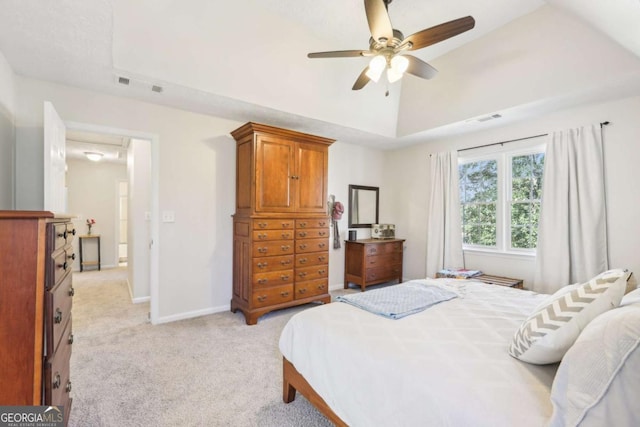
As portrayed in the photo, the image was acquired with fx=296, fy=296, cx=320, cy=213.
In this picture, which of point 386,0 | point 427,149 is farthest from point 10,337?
point 427,149

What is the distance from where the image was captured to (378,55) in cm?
228

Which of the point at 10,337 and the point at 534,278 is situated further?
the point at 534,278

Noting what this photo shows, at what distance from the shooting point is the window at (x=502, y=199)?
11.9ft

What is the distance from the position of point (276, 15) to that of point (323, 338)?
9.28 feet

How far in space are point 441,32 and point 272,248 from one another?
249 cm

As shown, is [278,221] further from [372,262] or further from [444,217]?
[444,217]

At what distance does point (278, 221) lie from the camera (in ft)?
11.0

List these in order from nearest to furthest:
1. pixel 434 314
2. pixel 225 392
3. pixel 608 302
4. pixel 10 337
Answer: pixel 10 337 → pixel 608 302 → pixel 434 314 → pixel 225 392

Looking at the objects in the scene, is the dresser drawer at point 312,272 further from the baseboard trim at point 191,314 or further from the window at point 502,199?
the window at point 502,199

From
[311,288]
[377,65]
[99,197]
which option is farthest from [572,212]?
[99,197]

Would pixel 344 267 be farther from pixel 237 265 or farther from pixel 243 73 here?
pixel 243 73

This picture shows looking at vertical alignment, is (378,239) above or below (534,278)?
above

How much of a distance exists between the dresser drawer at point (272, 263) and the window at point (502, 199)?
103 inches

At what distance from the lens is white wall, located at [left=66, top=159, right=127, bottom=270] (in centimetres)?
638
